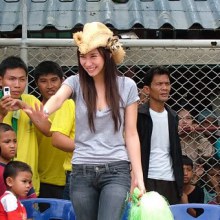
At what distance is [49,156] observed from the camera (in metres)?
4.85

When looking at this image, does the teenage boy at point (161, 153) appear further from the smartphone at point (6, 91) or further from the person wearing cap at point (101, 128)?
the person wearing cap at point (101, 128)

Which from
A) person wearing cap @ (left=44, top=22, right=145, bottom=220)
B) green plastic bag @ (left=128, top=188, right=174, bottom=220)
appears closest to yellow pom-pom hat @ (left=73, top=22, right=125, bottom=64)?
person wearing cap @ (left=44, top=22, right=145, bottom=220)

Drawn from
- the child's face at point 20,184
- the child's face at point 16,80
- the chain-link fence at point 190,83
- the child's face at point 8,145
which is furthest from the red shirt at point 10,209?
the chain-link fence at point 190,83

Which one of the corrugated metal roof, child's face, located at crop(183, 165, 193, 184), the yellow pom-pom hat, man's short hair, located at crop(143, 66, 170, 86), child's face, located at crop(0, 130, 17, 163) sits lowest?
child's face, located at crop(183, 165, 193, 184)

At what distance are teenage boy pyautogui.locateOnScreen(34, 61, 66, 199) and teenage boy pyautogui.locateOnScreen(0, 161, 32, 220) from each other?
407 millimetres

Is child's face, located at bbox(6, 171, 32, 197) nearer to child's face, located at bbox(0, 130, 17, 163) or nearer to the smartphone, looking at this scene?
child's face, located at bbox(0, 130, 17, 163)

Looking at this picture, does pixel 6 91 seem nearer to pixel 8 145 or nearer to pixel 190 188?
pixel 8 145

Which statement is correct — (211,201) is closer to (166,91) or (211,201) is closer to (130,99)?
(166,91)

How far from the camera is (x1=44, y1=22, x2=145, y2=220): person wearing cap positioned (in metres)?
3.40

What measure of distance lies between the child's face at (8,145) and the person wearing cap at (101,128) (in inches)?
40.8

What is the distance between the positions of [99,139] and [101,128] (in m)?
0.06

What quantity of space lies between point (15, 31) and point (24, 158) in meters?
1.70

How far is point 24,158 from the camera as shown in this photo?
181 inches

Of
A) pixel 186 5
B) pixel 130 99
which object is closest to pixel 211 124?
pixel 186 5
